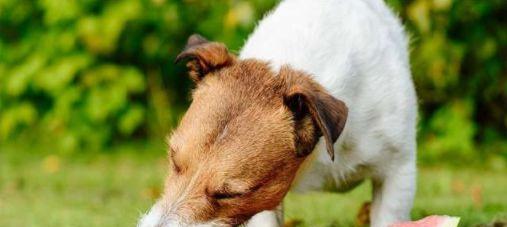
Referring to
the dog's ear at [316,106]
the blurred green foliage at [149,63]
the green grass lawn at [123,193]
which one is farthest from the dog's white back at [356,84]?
the blurred green foliage at [149,63]

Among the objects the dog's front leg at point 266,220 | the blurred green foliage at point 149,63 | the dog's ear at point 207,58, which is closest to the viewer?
the dog's ear at point 207,58

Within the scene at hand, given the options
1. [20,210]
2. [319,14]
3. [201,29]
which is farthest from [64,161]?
[319,14]

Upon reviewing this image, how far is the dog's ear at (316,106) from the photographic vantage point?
4.21 meters

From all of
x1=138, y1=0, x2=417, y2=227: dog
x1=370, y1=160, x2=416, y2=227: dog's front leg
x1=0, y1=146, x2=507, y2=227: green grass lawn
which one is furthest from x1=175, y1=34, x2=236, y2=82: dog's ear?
x1=0, y1=146, x2=507, y2=227: green grass lawn

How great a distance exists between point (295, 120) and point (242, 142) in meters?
0.30

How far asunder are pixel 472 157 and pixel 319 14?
507 centimetres

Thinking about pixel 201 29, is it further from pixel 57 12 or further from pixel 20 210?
pixel 20 210

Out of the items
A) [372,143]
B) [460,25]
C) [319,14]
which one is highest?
[460,25]

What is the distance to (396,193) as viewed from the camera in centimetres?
510

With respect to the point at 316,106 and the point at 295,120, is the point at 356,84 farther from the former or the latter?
the point at 316,106

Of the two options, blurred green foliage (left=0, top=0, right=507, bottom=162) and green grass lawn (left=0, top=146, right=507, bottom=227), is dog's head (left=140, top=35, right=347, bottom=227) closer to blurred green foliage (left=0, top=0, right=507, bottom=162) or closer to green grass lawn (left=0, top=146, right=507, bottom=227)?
green grass lawn (left=0, top=146, right=507, bottom=227)

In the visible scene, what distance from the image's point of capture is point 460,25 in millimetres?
9391

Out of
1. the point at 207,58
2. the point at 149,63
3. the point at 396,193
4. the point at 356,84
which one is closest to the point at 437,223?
the point at 396,193

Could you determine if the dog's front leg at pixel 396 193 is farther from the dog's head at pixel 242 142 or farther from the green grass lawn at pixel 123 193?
the dog's head at pixel 242 142
